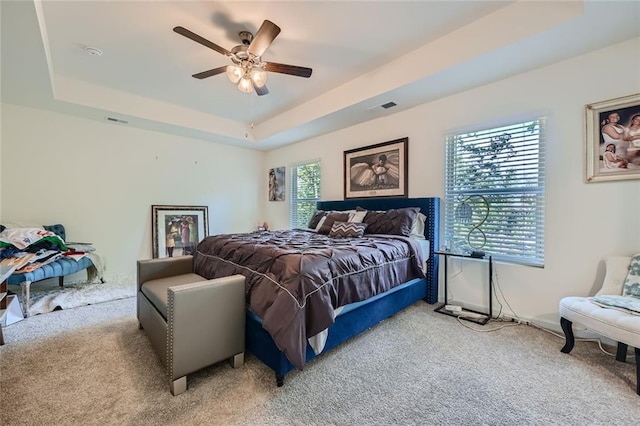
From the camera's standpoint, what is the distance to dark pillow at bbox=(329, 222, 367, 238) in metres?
3.29

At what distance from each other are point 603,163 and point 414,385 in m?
2.54

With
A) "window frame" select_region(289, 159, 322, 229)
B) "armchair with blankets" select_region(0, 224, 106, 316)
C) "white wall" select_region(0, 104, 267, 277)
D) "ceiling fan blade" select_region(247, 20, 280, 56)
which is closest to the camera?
"ceiling fan blade" select_region(247, 20, 280, 56)

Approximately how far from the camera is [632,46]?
2.20m

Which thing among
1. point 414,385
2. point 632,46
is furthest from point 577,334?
point 632,46

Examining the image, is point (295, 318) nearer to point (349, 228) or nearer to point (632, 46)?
point (349, 228)

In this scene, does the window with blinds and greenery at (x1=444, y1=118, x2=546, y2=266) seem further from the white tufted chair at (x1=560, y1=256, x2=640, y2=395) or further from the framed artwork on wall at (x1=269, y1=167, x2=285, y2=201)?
the framed artwork on wall at (x1=269, y1=167, x2=285, y2=201)

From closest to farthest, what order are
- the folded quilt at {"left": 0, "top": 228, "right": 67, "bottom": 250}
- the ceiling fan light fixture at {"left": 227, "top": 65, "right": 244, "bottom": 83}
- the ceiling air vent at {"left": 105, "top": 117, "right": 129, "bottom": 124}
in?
the ceiling fan light fixture at {"left": 227, "top": 65, "right": 244, "bottom": 83} → the folded quilt at {"left": 0, "top": 228, "right": 67, "bottom": 250} → the ceiling air vent at {"left": 105, "top": 117, "right": 129, "bottom": 124}

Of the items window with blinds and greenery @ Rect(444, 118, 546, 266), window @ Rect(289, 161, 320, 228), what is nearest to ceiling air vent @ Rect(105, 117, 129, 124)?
window @ Rect(289, 161, 320, 228)

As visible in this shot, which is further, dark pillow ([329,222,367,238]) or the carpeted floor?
dark pillow ([329,222,367,238])

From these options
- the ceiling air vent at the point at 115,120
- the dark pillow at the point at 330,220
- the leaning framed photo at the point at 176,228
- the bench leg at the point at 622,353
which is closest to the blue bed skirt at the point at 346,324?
the dark pillow at the point at 330,220

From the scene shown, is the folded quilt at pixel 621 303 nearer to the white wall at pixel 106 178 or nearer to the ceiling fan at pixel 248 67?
the ceiling fan at pixel 248 67

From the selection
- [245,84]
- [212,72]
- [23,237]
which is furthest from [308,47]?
[23,237]

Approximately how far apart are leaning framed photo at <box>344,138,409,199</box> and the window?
843 millimetres

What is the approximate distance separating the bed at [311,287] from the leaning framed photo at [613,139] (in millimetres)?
1718
